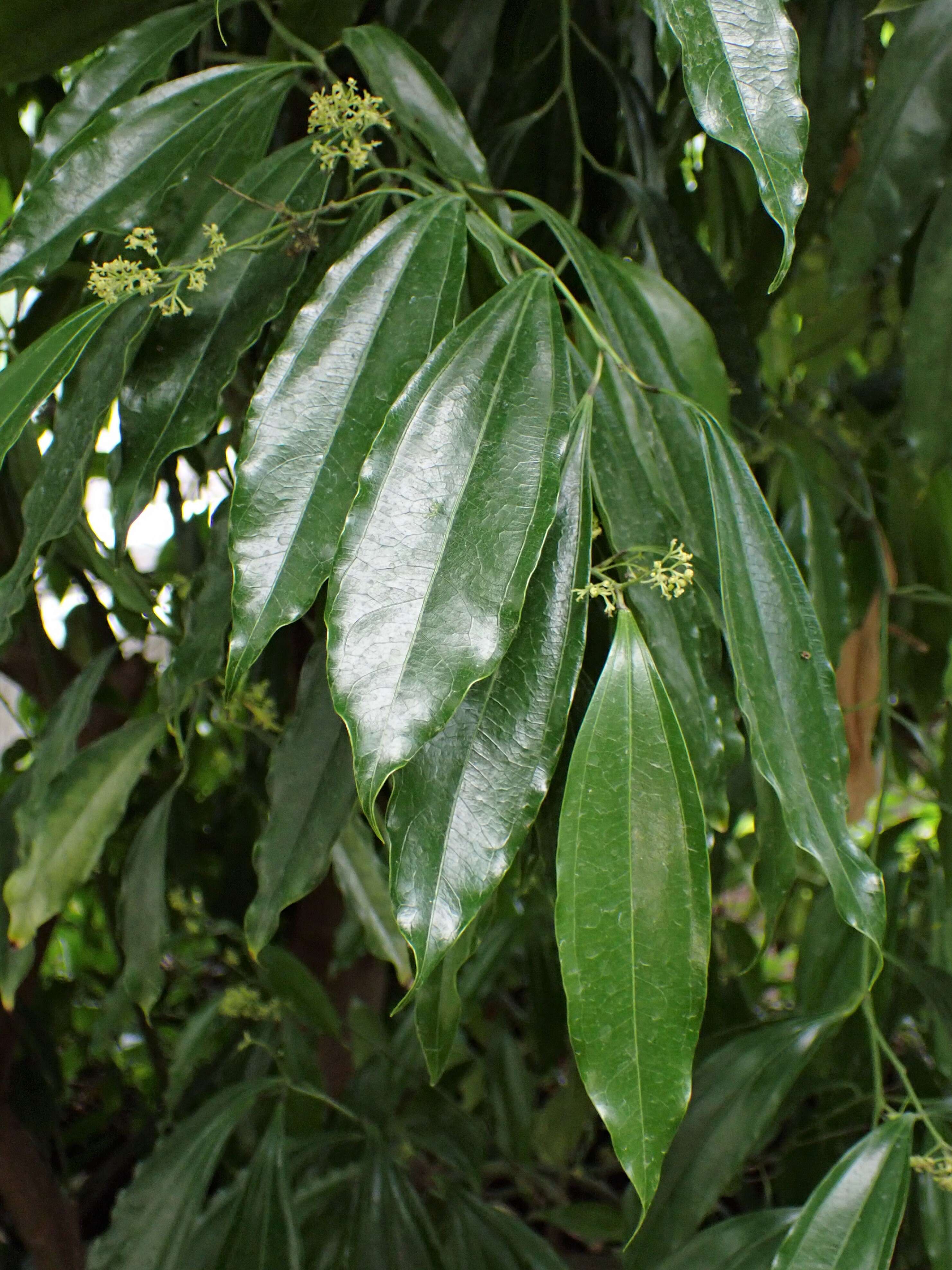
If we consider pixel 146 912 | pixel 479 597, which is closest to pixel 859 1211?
pixel 479 597

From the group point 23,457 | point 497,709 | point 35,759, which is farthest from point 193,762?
point 497,709

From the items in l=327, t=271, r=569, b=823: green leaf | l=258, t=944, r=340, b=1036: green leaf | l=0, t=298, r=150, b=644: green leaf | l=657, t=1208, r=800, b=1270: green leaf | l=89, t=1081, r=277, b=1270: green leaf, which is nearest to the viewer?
l=327, t=271, r=569, b=823: green leaf

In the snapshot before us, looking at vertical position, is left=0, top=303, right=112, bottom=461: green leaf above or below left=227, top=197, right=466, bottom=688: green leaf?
above

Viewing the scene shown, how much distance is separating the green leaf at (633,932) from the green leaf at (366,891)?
0.43 metres

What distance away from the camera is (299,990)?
90 centimetres

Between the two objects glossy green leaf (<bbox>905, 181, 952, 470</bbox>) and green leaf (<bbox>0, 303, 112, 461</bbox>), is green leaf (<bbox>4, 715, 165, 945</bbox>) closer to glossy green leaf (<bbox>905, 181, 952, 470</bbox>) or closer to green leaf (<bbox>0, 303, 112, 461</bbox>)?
green leaf (<bbox>0, 303, 112, 461</bbox>)

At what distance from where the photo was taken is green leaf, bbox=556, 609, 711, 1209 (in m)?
0.35

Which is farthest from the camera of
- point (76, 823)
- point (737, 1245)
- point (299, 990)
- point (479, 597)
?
point (299, 990)

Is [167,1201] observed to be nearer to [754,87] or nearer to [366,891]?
[366,891]

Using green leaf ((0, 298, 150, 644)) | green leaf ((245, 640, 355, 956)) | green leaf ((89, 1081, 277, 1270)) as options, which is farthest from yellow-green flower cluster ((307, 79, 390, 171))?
green leaf ((89, 1081, 277, 1270))

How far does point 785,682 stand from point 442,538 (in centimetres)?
17

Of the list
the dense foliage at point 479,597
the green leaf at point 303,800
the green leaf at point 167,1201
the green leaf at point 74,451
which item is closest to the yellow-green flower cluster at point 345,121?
the dense foliage at point 479,597

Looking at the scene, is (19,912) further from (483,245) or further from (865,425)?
(865,425)

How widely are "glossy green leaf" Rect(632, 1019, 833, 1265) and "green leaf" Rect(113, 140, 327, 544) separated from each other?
461 mm
